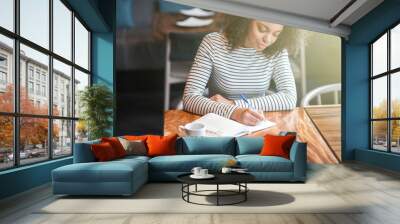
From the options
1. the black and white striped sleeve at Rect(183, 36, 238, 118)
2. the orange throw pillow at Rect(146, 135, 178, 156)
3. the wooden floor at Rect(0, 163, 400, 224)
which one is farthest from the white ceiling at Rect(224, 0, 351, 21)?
the wooden floor at Rect(0, 163, 400, 224)

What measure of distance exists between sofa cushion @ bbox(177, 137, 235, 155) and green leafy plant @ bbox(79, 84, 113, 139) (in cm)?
210

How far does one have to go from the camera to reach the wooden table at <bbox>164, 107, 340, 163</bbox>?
31.6ft

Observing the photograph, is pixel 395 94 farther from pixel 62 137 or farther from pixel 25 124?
pixel 25 124

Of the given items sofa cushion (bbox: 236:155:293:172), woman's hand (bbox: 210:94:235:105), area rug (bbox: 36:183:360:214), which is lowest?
area rug (bbox: 36:183:360:214)

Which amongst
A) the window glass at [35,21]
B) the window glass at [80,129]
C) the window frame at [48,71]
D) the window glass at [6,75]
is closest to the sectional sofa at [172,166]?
the window frame at [48,71]

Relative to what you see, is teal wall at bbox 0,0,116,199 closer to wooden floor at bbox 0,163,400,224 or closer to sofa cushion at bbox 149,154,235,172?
wooden floor at bbox 0,163,400,224

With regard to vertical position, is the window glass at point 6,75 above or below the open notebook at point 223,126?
above

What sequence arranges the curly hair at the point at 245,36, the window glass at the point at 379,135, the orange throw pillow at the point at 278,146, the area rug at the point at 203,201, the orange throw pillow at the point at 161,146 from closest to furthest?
1. the area rug at the point at 203,201
2. the orange throw pillow at the point at 278,146
3. the orange throw pillow at the point at 161,146
4. the window glass at the point at 379,135
5. the curly hair at the point at 245,36

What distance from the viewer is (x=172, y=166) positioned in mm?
6273

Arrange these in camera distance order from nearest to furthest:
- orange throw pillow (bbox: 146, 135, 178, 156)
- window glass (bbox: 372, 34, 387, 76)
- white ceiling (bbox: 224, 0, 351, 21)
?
orange throw pillow (bbox: 146, 135, 178, 156) → white ceiling (bbox: 224, 0, 351, 21) → window glass (bbox: 372, 34, 387, 76)

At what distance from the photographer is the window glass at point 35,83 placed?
569 centimetres

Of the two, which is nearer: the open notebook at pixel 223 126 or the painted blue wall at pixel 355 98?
the open notebook at pixel 223 126

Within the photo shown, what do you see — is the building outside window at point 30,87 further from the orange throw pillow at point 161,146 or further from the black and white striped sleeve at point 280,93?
the black and white striped sleeve at point 280,93

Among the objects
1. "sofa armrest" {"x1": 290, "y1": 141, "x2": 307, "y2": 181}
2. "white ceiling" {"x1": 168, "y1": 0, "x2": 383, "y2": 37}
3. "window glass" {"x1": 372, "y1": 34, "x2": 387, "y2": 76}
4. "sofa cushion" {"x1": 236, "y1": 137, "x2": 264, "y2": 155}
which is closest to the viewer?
"sofa armrest" {"x1": 290, "y1": 141, "x2": 307, "y2": 181}
